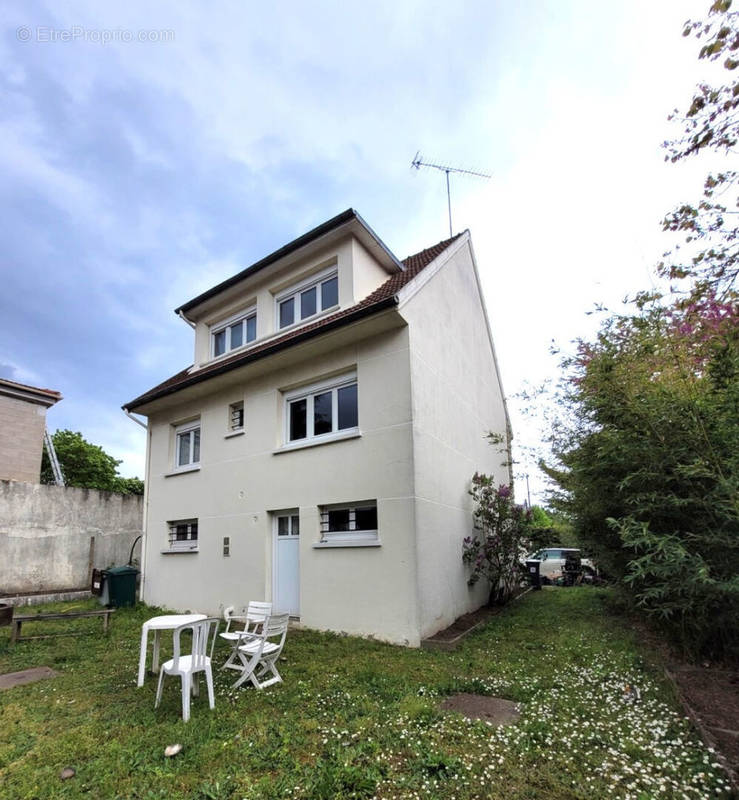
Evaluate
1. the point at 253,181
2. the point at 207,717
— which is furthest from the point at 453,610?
the point at 253,181

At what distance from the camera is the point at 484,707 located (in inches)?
170

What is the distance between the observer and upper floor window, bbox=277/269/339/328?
31.7 feet

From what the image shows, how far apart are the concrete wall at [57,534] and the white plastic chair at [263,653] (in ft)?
31.3

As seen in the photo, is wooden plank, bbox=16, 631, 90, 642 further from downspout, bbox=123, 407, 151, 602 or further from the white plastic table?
the white plastic table

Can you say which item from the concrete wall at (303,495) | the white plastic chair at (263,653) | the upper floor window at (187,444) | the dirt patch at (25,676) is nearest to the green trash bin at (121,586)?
the concrete wall at (303,495)

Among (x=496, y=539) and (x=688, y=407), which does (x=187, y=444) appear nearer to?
(x=496, y=539)

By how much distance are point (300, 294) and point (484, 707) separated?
8529 mm

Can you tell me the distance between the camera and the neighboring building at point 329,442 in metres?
7.46

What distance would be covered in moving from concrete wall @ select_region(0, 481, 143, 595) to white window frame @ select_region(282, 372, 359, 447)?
7770 mm

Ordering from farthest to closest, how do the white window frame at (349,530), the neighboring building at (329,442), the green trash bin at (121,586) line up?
the green trash bin at (121,586), the white window frame at (349,530), the neighboring building at (329,442)

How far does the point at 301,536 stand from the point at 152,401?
5719 mm

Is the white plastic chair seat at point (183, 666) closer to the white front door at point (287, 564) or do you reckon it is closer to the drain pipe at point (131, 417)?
the white front door at point (287, 564)

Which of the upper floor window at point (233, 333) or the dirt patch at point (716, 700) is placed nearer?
the dirt patch at point (716, 700)

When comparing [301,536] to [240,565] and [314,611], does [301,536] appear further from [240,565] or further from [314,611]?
[240,565]
